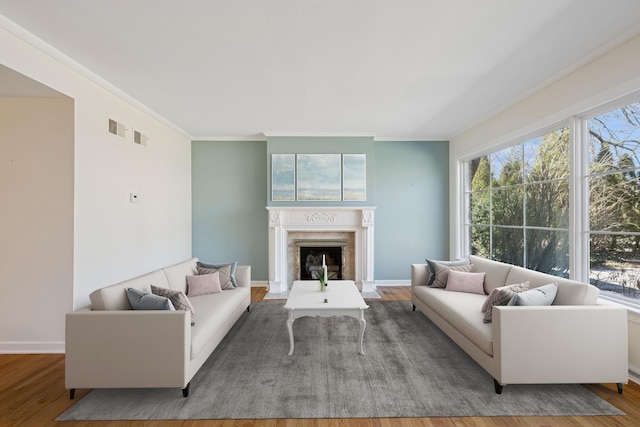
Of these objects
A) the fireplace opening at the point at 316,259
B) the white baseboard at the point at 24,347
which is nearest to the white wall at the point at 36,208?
the white baseboard at the point at 24,347

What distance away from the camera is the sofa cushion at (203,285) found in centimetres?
409

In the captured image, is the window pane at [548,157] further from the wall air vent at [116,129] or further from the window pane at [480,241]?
the wall air vent at [116,129]

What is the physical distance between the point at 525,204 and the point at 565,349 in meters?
2.38

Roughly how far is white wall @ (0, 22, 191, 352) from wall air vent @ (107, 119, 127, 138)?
79mm

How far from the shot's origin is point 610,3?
7.64 ft

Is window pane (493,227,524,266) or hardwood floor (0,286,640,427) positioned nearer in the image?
hardwood floor (0,286,640,427)

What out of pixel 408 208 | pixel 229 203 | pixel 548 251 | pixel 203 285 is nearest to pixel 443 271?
pixel 548 251

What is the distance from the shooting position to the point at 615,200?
10.2ft

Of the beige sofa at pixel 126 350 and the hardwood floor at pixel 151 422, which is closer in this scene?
the hardwood floor at pixel 151 422

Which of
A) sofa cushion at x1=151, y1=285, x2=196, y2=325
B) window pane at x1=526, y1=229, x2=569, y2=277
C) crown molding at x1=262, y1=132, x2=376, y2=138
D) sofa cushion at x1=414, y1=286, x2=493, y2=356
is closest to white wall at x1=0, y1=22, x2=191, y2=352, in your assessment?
sofa cushion at x1=151, y1=285, x2=196, y2=325

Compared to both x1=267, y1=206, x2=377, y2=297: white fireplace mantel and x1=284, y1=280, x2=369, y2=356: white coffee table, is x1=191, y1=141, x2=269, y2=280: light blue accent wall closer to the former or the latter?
x1=267, y1=206, x2=377, y2=297: white fireplace mantel

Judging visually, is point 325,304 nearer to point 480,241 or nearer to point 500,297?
point 500,297

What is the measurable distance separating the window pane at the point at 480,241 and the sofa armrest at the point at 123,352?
4885 millimetres

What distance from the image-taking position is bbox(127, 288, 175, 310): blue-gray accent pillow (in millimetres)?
2684
